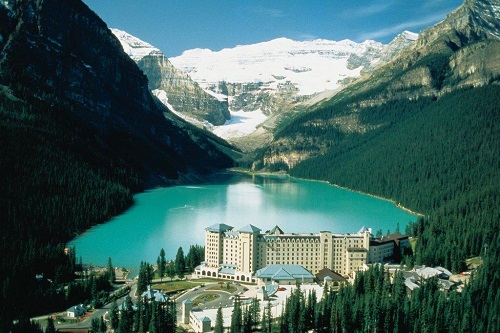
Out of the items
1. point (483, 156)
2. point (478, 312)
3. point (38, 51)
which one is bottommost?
point (478, 312)

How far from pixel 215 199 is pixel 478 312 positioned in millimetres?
111661

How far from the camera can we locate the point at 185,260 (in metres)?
79.2

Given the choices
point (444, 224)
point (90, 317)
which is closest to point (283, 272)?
point (90, 317)

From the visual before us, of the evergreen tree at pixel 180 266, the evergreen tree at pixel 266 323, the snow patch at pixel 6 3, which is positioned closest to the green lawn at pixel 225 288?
the evergreen tree at pixel 180 266

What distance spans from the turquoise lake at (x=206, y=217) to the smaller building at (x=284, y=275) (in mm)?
21300

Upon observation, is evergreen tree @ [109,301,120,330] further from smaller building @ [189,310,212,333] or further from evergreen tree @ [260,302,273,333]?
evergreen tree @ [260,302,273,333]

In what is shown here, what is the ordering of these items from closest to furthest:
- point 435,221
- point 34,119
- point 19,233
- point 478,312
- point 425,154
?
1. point 478,312
2. point 19,233
3. point 435,221
4. point 34,119
5. point 425,154

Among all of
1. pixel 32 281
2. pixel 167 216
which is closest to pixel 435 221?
pixel 167 216

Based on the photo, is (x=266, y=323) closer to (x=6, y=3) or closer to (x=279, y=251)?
(x=279, y=251)

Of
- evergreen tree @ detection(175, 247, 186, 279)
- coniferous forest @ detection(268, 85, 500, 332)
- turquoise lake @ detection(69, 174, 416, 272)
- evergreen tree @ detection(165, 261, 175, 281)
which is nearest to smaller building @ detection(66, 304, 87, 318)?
evergreen tree @ detection(165, 261, 175, 281)

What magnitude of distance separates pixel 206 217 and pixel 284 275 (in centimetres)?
5900

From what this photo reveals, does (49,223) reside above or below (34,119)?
below

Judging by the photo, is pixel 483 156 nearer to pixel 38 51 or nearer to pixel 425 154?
pixel 425 154

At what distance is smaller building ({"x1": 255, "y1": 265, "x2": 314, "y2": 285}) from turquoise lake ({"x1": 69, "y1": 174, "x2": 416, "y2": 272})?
21.3m
